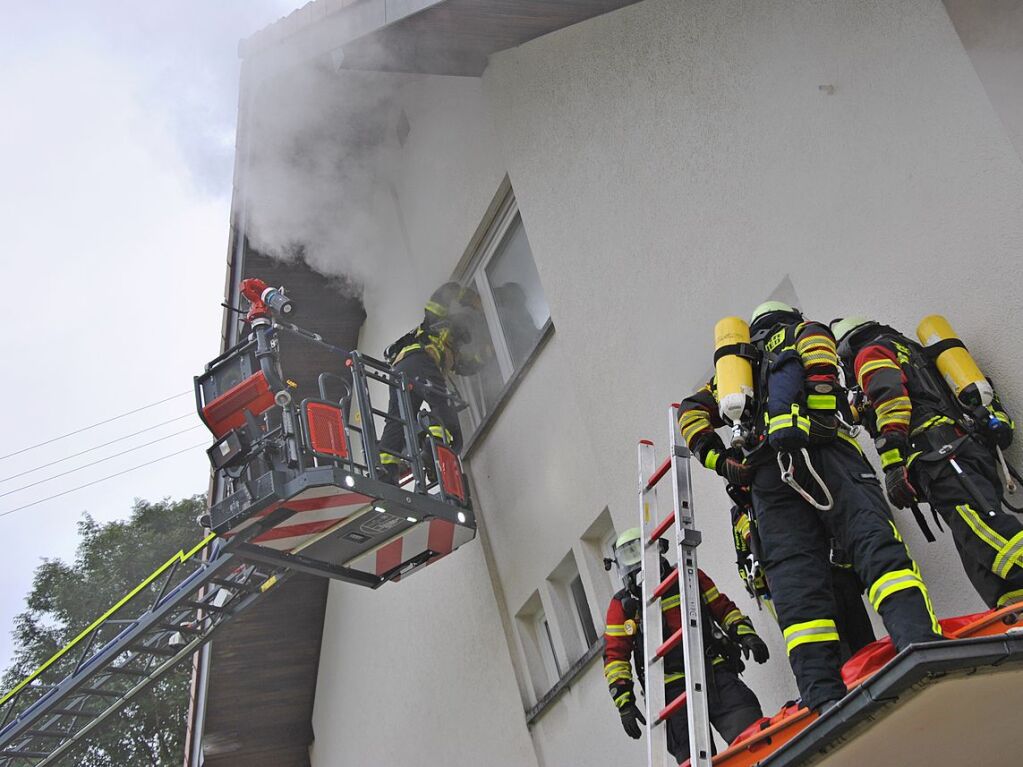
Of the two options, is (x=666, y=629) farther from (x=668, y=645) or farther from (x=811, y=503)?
(x=811, y=503)

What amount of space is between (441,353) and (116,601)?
19247 mm

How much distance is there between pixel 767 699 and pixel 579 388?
2682mm

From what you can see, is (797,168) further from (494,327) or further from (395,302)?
(395,302)

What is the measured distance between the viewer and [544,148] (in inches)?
357

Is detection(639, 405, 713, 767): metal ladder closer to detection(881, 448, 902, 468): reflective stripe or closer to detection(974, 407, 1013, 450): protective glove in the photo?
detection(881, 448, 902, 468): reflective stripe

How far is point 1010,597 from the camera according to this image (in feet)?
14.8

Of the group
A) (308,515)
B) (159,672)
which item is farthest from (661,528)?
(159,672)

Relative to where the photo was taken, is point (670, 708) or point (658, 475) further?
point (658, 475)

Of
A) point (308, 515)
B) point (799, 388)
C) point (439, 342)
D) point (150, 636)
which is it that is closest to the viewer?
point (799, 388)

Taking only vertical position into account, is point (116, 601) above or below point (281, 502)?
above

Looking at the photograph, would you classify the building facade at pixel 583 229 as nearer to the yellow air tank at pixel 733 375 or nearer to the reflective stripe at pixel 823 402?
the reflective stripe at pixel 823 402

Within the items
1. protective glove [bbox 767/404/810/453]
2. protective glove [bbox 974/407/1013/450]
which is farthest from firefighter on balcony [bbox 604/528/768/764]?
protective glove [bbox 974/407/1013/450]

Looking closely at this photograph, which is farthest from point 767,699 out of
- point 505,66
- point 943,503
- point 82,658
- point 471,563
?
point 82,658

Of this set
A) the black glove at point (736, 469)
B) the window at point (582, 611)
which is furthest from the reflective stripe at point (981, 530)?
the window at point (582, 611)
